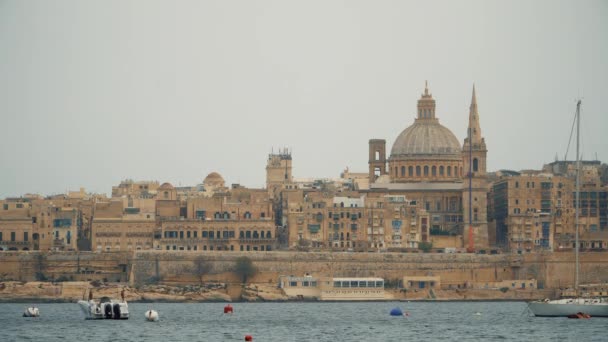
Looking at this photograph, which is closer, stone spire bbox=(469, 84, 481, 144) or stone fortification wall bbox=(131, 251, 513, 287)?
stone fortification wall bbox=(131, 251, 513, 287)

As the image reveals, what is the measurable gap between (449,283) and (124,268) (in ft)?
73.6

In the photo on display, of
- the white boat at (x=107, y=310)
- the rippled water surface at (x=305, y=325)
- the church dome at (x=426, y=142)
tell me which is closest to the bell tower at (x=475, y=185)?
the church dome at (x=426, y=142)

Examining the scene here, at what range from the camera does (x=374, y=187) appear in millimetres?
157875

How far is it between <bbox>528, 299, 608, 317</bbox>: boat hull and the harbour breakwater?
29.1 meters

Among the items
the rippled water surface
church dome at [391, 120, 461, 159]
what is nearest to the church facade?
church dome at [391, 120, 461, 159]

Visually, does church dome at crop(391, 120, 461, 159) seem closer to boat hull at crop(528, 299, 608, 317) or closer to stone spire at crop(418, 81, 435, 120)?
stone spire at crop(418, 81, 435, 120)

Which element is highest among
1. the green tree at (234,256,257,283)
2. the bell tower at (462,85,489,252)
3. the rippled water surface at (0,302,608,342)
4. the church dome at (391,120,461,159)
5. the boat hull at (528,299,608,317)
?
the church dome at (391,120,461,159)

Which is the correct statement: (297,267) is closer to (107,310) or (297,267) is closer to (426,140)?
(426,140)

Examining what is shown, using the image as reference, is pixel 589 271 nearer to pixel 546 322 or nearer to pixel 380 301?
pixel 380 301

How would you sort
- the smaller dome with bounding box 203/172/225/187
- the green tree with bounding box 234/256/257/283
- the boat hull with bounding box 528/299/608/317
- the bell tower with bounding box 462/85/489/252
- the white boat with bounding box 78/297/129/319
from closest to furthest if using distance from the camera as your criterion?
the white boat with bounding box 78/297/129/319 → the boat hull with bounding box 528/299/608/317 → the green tree with bounding box 234/256/257/283 → the bell tower with bounding box 462/85/489/252 → the smaller dome with bounding box 203/172/225/187

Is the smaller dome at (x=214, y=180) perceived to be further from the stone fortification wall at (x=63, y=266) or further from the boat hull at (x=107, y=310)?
the boat hull at (x=107, y=310)

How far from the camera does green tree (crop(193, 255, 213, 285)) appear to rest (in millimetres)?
137250

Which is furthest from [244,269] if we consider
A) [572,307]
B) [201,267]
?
[572,307]

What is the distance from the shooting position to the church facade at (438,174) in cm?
14962
